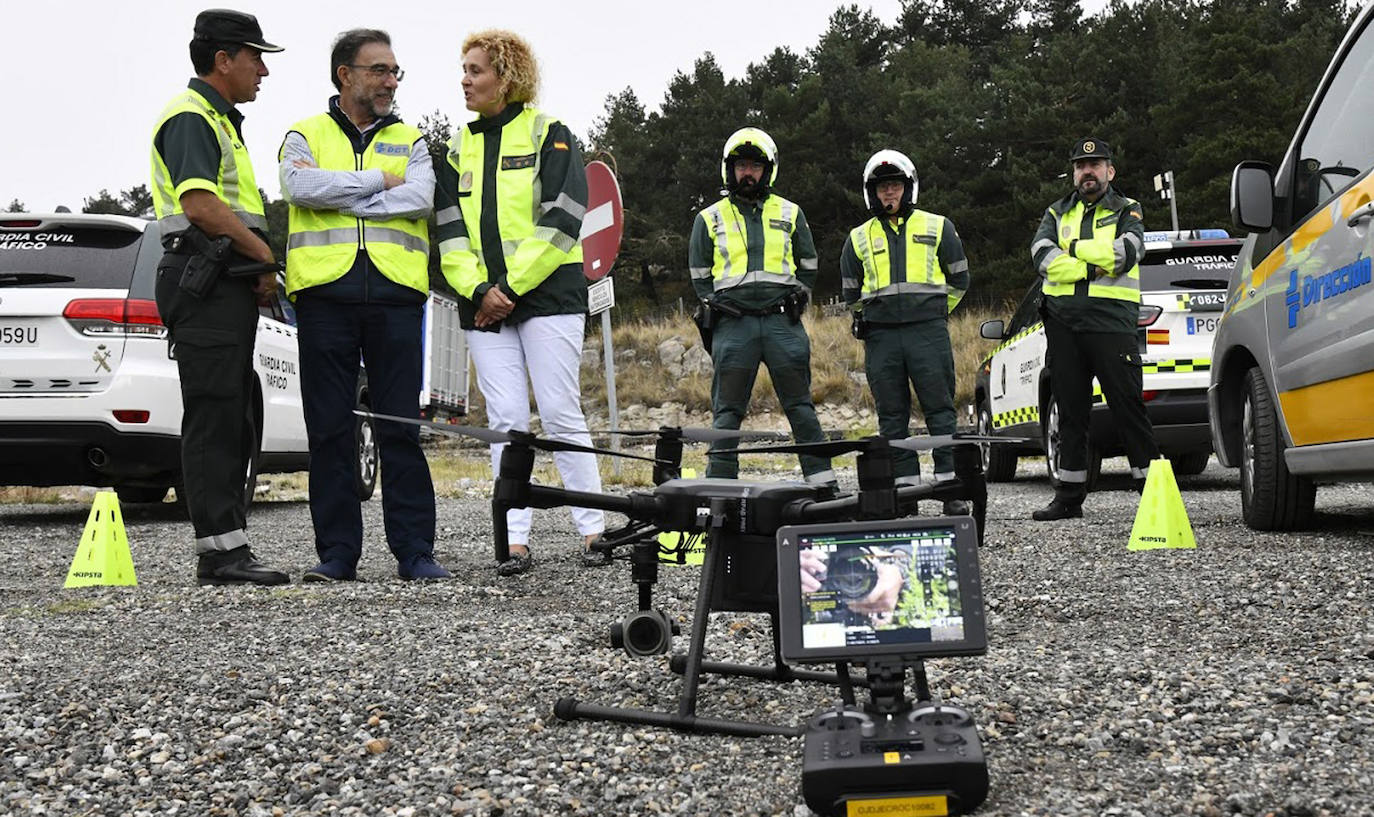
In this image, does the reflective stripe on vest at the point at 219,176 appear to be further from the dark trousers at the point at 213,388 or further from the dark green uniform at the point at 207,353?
the dark trousers at the point at 213,388

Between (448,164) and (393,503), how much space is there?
1477mm

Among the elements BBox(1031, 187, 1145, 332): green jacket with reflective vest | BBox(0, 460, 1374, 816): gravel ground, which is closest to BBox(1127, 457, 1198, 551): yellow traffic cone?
BBox(0, 460, 1374, 816): gravel ground

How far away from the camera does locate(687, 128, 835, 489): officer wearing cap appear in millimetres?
6988

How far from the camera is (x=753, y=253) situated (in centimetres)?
701

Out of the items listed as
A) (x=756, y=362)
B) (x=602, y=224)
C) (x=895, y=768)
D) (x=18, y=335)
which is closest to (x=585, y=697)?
(x=895, y=768)

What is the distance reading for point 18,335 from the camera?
24.5 ft

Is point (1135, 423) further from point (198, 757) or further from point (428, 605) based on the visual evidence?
point (198, 757)

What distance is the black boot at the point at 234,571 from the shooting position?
5.14 m

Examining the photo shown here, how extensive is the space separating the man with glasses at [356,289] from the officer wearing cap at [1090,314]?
3667 mm

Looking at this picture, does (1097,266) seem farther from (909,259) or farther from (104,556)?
(104,556)

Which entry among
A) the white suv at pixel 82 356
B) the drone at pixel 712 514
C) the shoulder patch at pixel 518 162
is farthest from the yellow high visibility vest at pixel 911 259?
the drone at pixel 712 514

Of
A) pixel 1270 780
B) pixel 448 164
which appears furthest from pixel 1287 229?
pixel 1270 780

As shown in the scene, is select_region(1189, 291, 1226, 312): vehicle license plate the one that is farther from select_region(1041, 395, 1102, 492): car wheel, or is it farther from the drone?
the drone

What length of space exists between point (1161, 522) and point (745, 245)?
2483 millimetres
